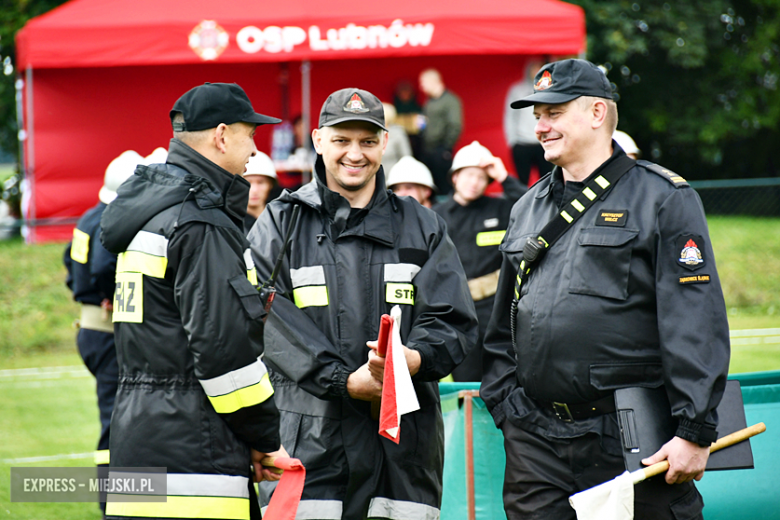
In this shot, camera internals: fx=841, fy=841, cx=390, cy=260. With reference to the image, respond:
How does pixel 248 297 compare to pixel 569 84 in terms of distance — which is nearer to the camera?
pixel 248 297

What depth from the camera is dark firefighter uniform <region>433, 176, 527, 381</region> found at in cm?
661

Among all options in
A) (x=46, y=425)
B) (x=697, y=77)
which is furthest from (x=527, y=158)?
(x=697, y=77)

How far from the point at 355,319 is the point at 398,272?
0.28m

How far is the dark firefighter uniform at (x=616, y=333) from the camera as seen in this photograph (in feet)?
9.85

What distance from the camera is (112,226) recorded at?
3018 mm

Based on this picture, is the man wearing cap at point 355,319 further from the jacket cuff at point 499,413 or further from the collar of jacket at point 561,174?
the collar of jacket at point 561,174

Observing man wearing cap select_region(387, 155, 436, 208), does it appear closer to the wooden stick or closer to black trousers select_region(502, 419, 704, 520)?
black trousers select_region(502, 419, 704, 520)

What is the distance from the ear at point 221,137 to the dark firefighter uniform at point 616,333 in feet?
4.36

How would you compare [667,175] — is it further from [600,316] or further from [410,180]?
[410,180]

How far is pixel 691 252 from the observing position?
3.05 m

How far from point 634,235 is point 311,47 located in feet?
33.4

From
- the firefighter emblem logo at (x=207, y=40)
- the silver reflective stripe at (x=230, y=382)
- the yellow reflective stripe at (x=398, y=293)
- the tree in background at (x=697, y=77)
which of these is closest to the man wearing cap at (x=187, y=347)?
the silver reflective stripe at (x=230, y=382)

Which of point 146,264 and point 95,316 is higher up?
point 146,264

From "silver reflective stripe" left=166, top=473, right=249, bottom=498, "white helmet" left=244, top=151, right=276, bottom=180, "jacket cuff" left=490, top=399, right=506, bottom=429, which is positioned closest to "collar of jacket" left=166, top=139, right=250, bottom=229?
"silver reflective stripe" left=166, top=473, right=249, bottom=498
